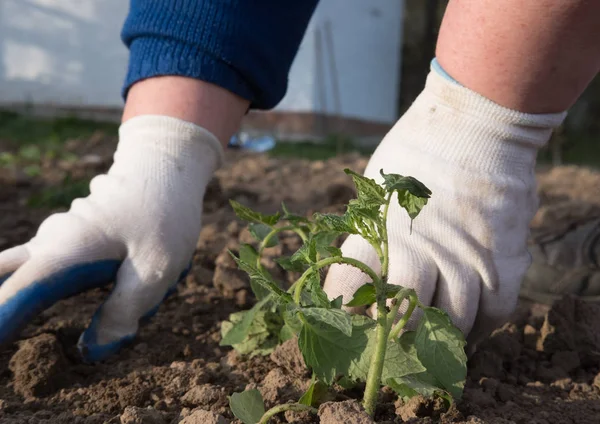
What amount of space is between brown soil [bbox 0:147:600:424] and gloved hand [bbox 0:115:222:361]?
0.30 ft

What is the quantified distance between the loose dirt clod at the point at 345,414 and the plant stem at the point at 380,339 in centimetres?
4

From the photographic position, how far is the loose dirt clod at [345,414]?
0.97 meters

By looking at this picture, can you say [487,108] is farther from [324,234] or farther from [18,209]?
[18,209]

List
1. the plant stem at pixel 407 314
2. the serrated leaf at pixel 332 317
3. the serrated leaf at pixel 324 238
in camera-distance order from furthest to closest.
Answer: the serrated leaf at pixel 324 238
the plant stem at pixel 407 314
the serrated leaf at pixel 332 317

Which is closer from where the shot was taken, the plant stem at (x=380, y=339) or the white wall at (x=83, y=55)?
the plant stem at (x=380, y=339)

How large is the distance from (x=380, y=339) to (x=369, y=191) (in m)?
0.23

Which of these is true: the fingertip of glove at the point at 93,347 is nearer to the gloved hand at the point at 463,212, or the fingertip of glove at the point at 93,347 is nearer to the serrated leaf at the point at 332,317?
the gloved hand at the point at 463,212

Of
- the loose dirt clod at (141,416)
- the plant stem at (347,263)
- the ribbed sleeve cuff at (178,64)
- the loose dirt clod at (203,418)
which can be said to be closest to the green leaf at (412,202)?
the plant stem at (347,263)

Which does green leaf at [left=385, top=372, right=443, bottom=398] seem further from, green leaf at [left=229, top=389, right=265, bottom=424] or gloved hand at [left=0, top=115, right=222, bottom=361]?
gloved hand at [left=0, top=115, right=222, bottom=361]

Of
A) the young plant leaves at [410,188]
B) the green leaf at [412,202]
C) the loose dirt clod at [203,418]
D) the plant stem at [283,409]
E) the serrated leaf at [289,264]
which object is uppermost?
the young plant leaves at [410,188]

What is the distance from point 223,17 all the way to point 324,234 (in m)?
0.73

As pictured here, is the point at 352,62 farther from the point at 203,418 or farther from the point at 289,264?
the point at 203,418

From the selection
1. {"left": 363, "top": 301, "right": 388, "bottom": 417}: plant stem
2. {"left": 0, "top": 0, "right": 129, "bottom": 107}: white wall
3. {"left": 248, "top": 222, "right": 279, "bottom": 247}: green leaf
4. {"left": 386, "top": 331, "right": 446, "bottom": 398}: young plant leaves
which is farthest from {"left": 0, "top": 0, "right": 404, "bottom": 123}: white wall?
{"left": 363, "top": 301, "right": 388, "bottom": 417}: plant stem

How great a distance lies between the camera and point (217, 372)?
4.41 feet
